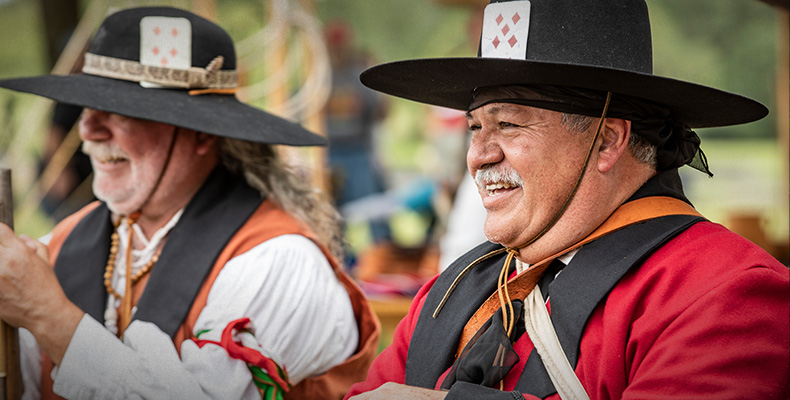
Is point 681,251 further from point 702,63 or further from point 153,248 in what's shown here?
point 702,63

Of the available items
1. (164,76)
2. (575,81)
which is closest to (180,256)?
(164,76)

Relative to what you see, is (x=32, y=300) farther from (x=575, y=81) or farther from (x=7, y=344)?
(x=575, y=81)

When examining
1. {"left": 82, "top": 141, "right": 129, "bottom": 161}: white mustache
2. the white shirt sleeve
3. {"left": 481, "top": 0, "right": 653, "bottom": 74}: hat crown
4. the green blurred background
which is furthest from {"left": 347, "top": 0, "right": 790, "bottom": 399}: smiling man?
the green blurred background

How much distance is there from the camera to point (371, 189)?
914cm

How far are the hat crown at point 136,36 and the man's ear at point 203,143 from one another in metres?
0.26

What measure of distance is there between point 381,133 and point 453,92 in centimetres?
932

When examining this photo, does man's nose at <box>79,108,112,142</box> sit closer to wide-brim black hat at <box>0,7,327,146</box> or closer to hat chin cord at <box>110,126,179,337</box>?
wide-brim black hat at <box>0,7,327,146</box>

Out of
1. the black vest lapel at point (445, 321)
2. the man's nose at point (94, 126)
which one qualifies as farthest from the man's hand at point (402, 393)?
the man's nose at point (94, 126)

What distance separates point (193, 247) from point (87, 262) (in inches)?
19.5

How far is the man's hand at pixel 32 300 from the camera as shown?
2408 mm

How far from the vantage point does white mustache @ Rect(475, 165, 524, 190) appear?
6.35 ft

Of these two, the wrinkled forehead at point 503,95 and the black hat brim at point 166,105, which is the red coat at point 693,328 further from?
the black hat brim at point 166,105

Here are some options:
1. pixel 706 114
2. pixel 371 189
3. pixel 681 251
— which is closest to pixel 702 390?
pixel 681 251

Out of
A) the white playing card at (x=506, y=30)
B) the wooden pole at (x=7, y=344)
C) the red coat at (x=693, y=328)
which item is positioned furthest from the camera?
the wooden pole at (x=7, y=344)
